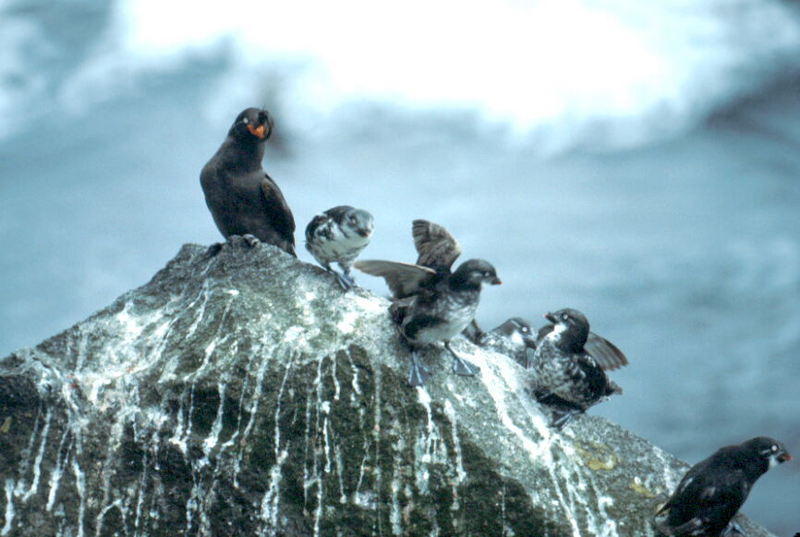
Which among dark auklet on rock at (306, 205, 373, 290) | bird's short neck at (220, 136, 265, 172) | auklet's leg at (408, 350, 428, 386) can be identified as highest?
bird's short neck at (220, 136, 265, 172)

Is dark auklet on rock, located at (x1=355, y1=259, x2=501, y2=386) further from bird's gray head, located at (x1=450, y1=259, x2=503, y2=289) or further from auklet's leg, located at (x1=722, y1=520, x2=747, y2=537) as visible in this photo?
auklet's leg, located at (x1=722, y1=520, x2=747, y2=537)

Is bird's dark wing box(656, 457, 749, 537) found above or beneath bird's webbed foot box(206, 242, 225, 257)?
beneath

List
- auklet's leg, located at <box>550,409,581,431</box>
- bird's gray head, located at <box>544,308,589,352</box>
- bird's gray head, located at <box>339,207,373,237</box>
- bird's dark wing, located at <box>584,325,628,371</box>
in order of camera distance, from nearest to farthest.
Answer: auklet's leg, located at <box>550,409,581,431</box> < bird's gray head, located at <box>544,308,589,352</box> < bird's gray head, located at <box>339,207,373,237</box> < bird's dark wing, located at <box>584,325,628,371</box>

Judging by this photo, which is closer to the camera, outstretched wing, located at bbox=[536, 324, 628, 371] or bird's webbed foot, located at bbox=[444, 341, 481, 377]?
bird's webbed foot, located at bbox=[444, 341, 481, 377]

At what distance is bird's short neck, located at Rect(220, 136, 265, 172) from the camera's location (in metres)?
7.67

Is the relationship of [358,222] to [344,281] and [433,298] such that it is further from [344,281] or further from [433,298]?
[433,298]

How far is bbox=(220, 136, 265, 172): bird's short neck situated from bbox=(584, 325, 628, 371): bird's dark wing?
2.96 metres

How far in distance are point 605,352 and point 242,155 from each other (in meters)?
3.20

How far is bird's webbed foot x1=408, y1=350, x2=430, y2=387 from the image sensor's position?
586 cm

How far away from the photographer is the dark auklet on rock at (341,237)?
648cm

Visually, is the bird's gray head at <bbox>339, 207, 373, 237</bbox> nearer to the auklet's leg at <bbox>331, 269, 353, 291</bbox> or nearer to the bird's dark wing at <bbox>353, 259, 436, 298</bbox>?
the auklet's leg at <bbox>331, 269, 353, 291</bbox>

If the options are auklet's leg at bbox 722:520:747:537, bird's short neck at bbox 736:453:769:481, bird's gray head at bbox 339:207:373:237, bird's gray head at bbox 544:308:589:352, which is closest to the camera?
bird's short neck at bbox 736:453:769:481

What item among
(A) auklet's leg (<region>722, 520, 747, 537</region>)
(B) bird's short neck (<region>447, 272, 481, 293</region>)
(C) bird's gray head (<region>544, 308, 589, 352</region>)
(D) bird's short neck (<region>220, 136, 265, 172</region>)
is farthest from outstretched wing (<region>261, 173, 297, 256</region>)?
(A) auklet's leg (<region>722, 520, 747, 537</region>)

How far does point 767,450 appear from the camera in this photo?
5.70 metres
